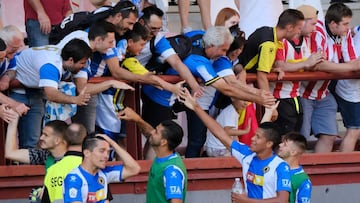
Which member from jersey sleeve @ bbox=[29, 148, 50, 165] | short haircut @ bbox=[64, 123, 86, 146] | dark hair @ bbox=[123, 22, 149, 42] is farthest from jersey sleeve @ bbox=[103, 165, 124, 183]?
dark hair @ bbox=[123, 22, 149, 42]

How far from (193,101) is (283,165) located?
1134 millimetres

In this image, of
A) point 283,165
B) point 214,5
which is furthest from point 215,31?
point 214,5

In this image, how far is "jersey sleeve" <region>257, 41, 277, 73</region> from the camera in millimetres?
12469

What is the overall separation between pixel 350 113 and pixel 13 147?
361 centimetres

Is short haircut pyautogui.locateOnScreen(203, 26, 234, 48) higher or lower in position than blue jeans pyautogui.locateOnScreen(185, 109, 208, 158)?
higher

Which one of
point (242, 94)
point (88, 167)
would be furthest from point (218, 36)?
point (88, 167)

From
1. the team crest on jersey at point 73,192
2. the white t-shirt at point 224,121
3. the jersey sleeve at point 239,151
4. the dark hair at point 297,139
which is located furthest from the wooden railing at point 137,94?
the team crest on jersey at point 73,192

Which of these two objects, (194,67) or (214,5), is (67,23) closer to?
(194,67)

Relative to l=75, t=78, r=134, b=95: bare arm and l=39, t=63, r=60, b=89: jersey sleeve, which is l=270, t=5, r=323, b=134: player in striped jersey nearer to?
l=75, t=78, r=134, b=95: bare arm

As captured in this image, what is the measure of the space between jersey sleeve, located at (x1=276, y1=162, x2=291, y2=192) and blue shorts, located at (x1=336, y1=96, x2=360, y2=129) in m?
2.49

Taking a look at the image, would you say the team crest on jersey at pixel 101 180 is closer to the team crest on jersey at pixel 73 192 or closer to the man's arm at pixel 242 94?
the team crest on jersey at pixel 73 192

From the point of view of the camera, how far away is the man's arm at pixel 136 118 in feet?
38.6

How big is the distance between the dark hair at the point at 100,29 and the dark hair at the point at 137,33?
0.20m

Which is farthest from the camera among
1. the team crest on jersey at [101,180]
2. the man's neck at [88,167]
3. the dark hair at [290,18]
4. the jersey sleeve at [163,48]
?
the dark hair at [290,18]
